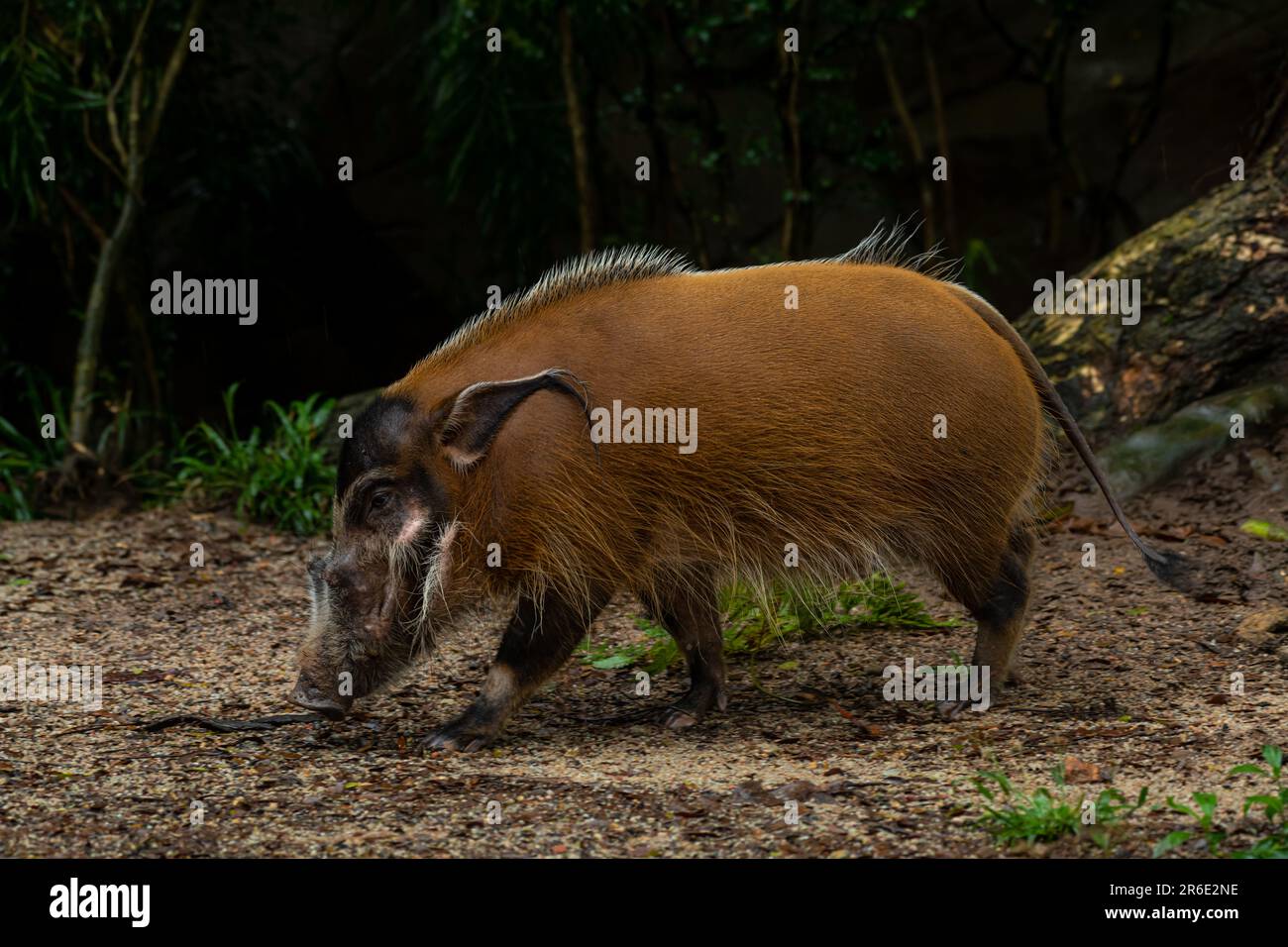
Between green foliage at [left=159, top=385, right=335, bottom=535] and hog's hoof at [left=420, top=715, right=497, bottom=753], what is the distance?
3.27 meters

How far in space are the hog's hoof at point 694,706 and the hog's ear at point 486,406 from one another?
0.98 metres

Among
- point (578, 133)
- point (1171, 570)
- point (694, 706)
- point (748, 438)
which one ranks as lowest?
point (694, 706)

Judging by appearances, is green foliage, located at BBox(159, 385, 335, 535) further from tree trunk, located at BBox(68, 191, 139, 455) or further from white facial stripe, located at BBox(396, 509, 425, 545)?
white facial stripe, located at BBox(396, 509, 425, 545)

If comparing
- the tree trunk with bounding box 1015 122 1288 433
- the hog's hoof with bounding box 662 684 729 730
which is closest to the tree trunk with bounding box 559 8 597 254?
the tree trunk with bounding box 1015 122 1288 433

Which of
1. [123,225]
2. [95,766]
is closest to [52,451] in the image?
[123,225]

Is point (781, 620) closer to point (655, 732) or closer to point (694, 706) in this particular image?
point (694, 706)

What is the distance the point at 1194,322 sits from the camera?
6.46 meters

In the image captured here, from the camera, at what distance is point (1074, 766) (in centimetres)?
370

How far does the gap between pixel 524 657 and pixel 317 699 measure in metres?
0.60

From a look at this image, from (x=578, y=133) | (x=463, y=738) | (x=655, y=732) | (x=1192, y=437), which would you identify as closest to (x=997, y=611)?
(x=655, y=732)

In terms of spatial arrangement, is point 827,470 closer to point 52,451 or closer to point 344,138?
point 52,451

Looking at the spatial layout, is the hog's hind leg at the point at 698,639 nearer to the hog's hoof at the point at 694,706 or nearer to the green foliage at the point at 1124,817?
the hog's hoof at the point at 694,706
